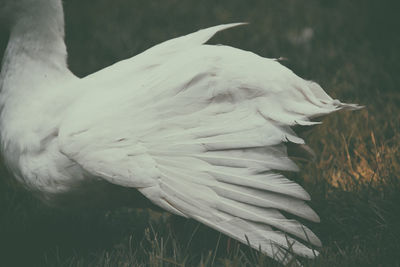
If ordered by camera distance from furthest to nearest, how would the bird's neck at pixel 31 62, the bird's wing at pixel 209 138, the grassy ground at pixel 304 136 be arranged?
the bird's neck at pixel 31 62, the grassy ground at pixel 304 136, the bird's wing at pixel 209 138

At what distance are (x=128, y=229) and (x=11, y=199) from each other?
71 cm

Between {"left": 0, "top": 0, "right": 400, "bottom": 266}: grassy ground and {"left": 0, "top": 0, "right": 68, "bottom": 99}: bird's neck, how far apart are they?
0.91 ft

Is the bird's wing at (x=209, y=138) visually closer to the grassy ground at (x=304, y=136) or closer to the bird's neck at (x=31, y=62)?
the grassy ground at (x=304, y=136)

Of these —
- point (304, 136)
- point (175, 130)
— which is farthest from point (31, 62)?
point (304, 136)

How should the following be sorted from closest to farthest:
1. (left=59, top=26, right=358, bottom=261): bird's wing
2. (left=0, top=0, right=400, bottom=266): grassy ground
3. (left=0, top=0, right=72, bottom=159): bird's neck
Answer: (left=59, top=26, right=358, bottom=261): bird's wing → (left=0, top=0, right=400, bottom=266): grassy ground → (left=0, top=0, right=72, bottom=159): bird's neck

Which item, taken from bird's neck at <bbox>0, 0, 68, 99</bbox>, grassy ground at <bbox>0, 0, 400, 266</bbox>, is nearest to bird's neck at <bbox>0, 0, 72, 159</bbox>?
bird's neck at <bbox>0, 0, 68, 99</bbox>

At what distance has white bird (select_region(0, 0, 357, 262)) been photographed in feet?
7.11

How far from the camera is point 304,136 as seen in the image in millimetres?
3432

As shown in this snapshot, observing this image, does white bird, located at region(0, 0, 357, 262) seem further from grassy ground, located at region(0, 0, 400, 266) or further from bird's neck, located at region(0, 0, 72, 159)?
grassy ground, located at region(0, 0, 400, 266)

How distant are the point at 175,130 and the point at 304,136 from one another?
1339 mm

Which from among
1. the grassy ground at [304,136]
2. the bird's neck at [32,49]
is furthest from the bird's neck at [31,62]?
the grassy ground at [304,136]

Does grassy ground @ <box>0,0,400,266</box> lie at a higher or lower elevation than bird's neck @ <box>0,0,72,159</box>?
lower

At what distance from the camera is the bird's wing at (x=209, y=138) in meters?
2.16

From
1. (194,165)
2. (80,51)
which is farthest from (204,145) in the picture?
(80,51)
